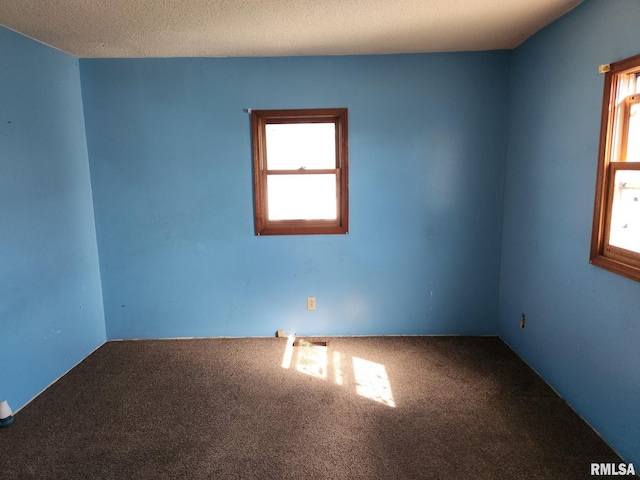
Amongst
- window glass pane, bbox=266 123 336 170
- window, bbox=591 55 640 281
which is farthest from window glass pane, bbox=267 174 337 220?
window, bbox=591 55 640 281

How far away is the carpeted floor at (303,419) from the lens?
1.95m

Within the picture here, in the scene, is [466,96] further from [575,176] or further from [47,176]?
[47,176]

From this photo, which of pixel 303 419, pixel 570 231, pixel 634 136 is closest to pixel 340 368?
pixel 303 419

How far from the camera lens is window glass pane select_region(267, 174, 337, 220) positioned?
132 inches

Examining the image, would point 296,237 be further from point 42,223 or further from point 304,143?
point 42,223

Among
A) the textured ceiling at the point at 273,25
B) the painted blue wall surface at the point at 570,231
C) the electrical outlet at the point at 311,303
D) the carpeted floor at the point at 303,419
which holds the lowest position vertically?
the carpeted floor at the point at 303,419

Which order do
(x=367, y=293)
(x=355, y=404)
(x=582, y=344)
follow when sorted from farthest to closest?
1. (x=367, y=293)
2. (x=355, y=404)
3. (x=582, y=344)

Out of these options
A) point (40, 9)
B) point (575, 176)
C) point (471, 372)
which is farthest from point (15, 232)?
point (575, 176)

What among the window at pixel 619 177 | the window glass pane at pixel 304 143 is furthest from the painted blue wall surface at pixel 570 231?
the window glass pane at pixel 304 143

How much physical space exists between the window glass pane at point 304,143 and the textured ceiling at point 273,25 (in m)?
0.58

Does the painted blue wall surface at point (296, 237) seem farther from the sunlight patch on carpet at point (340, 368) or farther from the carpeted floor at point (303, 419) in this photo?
the carpeted floor at point (303, 419)

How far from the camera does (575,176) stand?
2.34 metres

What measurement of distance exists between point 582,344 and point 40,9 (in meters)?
3.64

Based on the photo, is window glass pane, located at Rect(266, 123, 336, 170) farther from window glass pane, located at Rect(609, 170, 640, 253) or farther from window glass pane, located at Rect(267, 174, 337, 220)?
window glass pane, located at Rect(609, 170, 640, 253)
